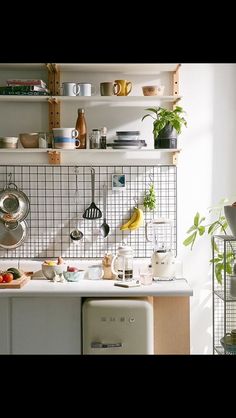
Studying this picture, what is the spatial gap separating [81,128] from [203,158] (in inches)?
31.9

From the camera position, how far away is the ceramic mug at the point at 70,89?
367cm

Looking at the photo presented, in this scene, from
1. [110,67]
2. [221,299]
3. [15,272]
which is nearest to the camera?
[15,272]

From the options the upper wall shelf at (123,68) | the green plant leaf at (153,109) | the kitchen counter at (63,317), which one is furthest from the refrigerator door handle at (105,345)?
the upper wall shelf at (123,68)

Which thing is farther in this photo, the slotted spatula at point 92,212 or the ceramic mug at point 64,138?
the slotted spatula at point 92,212

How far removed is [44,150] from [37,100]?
36 cm

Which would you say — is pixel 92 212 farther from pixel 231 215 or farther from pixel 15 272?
pixel 231 215

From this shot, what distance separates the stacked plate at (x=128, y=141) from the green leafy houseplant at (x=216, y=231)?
0.58m

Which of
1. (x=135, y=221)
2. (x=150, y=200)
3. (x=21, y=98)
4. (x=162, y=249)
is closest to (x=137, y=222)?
(x=135, y=221)

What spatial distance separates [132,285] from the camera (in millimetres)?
3436

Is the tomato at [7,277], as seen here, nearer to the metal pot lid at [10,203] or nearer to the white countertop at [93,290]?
the white countertop at [93,290]

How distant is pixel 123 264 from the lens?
3668mm
